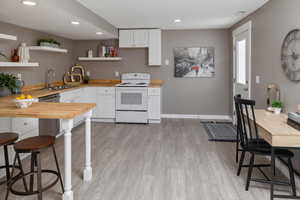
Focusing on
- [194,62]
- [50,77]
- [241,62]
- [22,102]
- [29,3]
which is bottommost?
[22,102]

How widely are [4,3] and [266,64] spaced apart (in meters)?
3.53

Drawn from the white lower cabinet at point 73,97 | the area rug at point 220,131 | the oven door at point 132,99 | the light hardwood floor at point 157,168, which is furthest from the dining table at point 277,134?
the white lower cabinet at point 73,97

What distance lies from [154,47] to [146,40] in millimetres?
255

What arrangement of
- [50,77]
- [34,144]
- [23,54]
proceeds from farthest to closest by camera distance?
[50,77], [23,54], [34,144]

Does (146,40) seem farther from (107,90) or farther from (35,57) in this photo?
(35,57)

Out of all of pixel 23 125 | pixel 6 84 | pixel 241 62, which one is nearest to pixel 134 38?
pixel 241 62

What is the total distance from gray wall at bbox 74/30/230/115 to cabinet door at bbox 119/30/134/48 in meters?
0.30

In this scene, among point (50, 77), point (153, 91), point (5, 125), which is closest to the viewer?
point (5, 125)

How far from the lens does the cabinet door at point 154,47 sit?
6.00 m

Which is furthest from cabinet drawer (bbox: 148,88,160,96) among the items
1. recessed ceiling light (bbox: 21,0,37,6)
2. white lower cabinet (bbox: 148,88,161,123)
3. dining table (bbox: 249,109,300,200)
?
recessed ceiling light (bbox: 21,0,37,6)

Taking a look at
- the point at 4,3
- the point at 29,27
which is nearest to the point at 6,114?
the point at 4,3

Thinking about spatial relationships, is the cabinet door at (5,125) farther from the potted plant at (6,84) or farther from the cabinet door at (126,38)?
the cabinet door at (126,38)

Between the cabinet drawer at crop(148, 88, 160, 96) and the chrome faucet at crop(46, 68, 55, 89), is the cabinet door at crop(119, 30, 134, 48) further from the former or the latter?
the chrome faucet at crop(46, 68, 55, 89)

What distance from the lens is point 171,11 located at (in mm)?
4320
